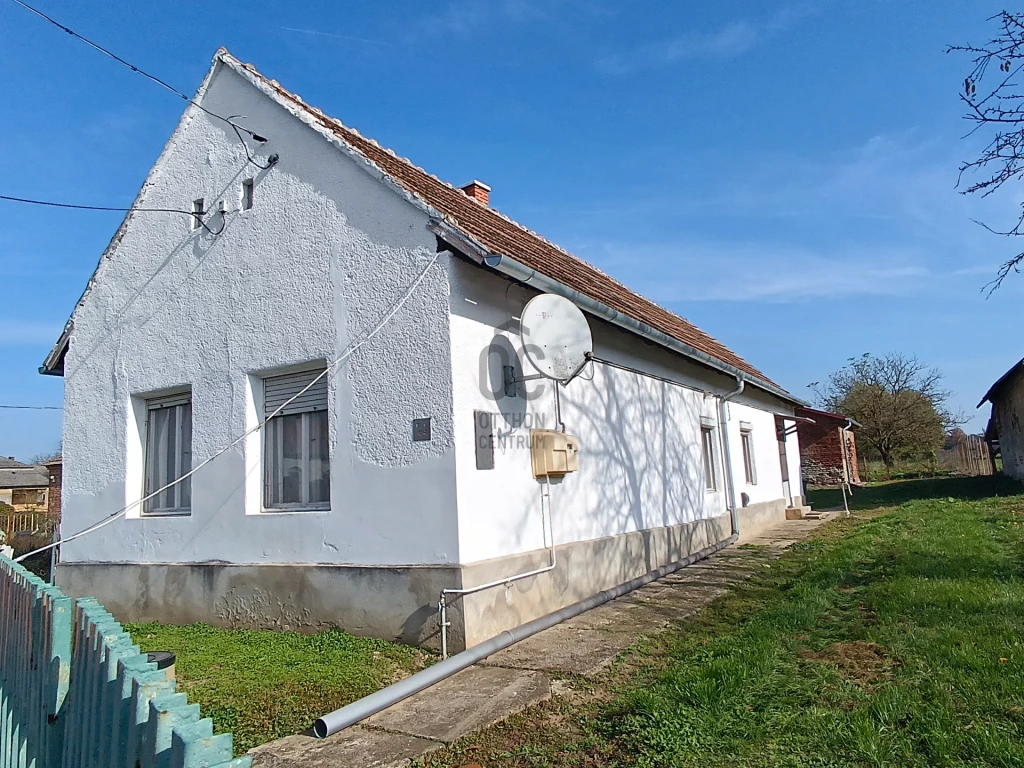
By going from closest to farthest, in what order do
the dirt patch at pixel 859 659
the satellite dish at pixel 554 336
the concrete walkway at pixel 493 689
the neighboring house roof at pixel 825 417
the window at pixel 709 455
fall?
the concrete walkway at pixel 493 689, the dirt patch at pixel 859 659, the satellite dish at pixel 554 336, the window at pixel 709 455, the neighboring house roof at pixel 825 417

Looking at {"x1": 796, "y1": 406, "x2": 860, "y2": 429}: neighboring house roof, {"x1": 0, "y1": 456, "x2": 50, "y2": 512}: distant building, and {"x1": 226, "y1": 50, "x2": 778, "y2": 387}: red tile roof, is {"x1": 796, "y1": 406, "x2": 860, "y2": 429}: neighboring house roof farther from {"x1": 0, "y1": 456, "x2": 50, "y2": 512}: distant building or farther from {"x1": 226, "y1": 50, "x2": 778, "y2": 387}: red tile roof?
{"x1": 0, "y1": 456, "x2": 50, "y2": 512}: distant building

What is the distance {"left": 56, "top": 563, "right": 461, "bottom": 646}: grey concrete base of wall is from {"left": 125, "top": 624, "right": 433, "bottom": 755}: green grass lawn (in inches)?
6.3

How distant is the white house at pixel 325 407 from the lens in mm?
5965

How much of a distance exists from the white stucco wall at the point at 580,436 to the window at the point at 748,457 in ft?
8.93

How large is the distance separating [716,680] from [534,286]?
3737mm

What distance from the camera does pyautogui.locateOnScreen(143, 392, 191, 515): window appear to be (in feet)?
26.0

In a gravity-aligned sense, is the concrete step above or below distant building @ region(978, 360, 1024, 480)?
below

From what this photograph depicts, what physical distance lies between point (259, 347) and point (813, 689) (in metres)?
5.75

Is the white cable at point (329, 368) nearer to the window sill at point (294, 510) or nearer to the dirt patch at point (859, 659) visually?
the window sill at point (294, 510)

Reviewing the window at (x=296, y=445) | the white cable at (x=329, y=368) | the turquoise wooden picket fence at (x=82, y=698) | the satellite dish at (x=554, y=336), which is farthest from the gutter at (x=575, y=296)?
the turquoise wooden picket fence at (x=82, y=698)

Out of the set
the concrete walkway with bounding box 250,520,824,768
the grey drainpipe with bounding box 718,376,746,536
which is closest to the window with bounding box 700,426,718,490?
the grey drainpipe with bounding box 718,376,746,536

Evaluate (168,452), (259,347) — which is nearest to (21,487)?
(168,452)

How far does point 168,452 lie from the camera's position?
26.8ft
